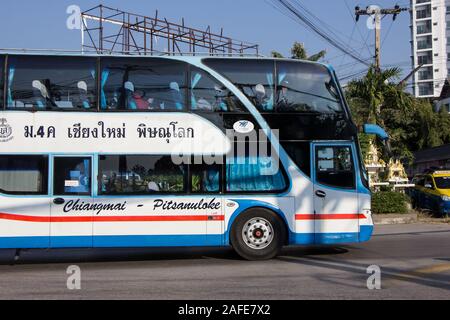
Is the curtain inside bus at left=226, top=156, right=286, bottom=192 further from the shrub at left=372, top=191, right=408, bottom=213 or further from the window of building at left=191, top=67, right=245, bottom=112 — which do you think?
the shrub at left=372, top=191, right=408, bottom=213

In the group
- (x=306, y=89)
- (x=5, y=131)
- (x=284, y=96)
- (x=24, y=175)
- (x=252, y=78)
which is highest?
(x=252, y=78)

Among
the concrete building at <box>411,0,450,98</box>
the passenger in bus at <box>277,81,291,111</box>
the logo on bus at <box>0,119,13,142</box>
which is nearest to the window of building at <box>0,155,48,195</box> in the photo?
the logo on bus at <box>0,119,13,142</box>

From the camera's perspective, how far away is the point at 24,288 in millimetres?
7918

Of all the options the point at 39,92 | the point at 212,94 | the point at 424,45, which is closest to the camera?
the point at 39,92

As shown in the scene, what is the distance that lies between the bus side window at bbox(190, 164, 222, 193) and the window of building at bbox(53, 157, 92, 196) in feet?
6.43

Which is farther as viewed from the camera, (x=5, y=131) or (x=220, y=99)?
(x=220, y=99)

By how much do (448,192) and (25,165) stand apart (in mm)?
15382

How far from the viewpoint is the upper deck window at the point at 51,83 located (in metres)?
9.92

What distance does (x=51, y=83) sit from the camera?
10000mm

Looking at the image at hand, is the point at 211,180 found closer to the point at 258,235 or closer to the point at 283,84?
the point at 258,235

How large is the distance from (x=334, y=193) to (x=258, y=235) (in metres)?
1.69

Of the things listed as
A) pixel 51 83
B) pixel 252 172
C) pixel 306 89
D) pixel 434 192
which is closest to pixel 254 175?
pixel 252 172

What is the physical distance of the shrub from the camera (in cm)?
1888

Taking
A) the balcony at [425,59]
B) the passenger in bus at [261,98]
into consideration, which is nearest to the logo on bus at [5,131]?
the passenger in bus at [261,98]
